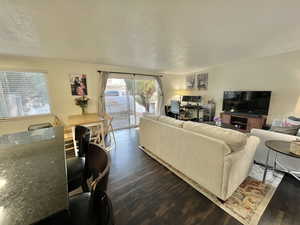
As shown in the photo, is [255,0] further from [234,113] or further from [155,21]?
[234,113]

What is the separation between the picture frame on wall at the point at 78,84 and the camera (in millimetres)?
3642

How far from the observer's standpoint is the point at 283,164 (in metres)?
2.03

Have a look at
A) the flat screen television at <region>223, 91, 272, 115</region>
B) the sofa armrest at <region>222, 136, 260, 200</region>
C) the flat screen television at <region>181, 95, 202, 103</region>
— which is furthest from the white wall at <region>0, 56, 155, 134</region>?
the flat screen television at <region>223, 91, 272, 115</region>

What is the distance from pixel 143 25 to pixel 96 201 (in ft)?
6.84

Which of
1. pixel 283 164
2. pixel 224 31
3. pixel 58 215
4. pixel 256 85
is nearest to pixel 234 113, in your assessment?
pixel 256 85

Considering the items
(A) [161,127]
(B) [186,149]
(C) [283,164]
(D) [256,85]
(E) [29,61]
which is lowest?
(C) [283,164]

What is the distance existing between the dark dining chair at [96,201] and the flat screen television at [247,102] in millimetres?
4752

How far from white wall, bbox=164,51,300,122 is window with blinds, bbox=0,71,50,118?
18.8 ft

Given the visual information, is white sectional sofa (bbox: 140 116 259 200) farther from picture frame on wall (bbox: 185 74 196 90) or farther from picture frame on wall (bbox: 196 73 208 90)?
picture frame on wall (bbox: 185 74 196 90)

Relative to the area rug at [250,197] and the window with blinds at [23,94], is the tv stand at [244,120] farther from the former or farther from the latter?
the window with blinds at [23,94]

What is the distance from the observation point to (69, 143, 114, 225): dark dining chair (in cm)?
63

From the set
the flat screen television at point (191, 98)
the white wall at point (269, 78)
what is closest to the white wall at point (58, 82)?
the flat screen television at point (191, 98)

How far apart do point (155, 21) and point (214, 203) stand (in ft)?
8.22

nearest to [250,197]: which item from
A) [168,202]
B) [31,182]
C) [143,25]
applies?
[168,202]
